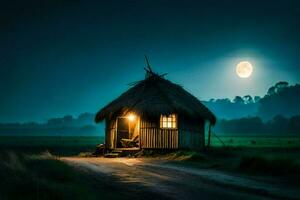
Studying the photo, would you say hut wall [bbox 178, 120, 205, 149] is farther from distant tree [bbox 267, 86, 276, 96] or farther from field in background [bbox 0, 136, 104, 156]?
distant tree [bbox 267, 86, 276, 96]

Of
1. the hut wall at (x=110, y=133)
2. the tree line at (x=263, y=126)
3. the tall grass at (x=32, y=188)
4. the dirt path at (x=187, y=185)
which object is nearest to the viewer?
the tall grass at (x=32, y=188)

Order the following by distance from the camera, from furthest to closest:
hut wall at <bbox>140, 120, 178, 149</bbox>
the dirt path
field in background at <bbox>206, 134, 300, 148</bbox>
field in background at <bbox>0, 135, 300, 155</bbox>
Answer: field in background at <bbox>206, 134, 300, 148</bbox>, field in background at <bbox>0, 135, 300, 155</bbox>, hut wall at <bbox>140, 120, 178, 149</bbox>, the dirt path

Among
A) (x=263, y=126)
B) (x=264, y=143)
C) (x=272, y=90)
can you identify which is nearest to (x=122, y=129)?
(x=264, y=143)

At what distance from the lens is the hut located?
3450 cm

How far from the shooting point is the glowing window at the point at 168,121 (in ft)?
116

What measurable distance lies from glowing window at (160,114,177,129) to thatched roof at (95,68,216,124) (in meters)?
0.61

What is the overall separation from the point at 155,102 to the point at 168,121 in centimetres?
183

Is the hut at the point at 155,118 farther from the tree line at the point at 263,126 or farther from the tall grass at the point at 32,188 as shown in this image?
the tree line at the point at 263,126

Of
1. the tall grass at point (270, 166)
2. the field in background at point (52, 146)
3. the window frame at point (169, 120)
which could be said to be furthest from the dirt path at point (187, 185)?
the field in background at point (52, 146)

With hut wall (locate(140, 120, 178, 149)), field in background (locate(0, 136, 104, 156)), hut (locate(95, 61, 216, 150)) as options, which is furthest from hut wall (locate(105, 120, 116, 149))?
field in background (locate(0, 136, 104, 156))

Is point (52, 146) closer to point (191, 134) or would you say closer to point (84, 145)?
point (84, 145)

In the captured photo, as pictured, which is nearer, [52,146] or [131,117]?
[131,117]

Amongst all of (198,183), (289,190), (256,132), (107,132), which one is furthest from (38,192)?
(256,132)

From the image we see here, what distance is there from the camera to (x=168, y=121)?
1391 inches
